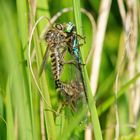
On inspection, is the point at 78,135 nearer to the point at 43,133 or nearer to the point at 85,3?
the point at 43,133

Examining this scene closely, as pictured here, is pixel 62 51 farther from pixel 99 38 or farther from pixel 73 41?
pixel 99 38

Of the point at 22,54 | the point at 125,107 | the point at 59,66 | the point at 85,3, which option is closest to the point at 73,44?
the point at 59,66

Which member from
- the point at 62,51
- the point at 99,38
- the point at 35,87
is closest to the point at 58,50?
the point at 62,51

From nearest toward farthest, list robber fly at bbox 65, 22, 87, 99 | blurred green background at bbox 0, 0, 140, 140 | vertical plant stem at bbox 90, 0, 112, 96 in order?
blurred green background at bbox 0, 0, 140, 140
robber fly at bbox 65, 22, 87, 99
vertical plant stem at bbox 90, 0, 112, 96

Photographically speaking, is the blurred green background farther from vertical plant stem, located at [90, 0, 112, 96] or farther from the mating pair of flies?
vertical plant stem, located at [90, 0, 112, 96]

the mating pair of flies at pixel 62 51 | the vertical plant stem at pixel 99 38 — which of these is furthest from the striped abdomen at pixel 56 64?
the vertical plant stem at pixel 99 38

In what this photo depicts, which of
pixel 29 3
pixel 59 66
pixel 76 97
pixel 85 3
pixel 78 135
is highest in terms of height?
pixel 85 3

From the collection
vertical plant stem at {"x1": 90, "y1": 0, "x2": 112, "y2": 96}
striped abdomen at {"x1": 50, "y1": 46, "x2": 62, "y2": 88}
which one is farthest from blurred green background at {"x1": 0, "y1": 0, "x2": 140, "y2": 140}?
vertical plant stem at {"x1": 90, "y1": 0, "x2": 112, "y2": 96}

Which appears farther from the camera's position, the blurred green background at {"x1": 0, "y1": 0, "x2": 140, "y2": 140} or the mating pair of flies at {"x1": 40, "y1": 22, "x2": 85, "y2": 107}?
the mating pair of flies at {"x1": 40, "y1": 22, "x2": 85, "y2": 107}
